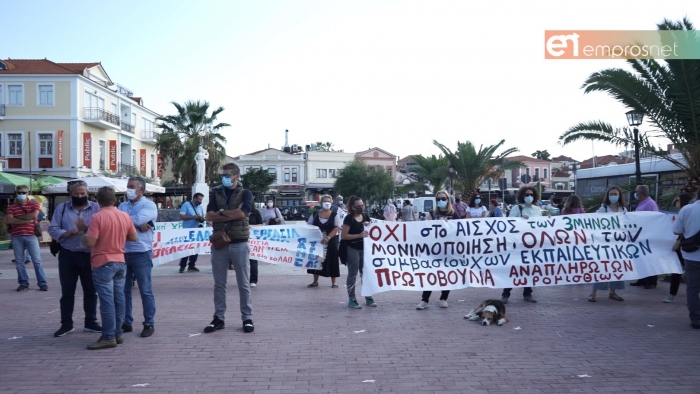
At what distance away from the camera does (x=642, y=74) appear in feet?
50.3

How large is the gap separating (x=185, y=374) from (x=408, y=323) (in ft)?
11.2

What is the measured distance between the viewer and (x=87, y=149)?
4469 centimetres

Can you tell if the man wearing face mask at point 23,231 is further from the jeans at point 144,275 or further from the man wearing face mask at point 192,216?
the jeans at point 144,275

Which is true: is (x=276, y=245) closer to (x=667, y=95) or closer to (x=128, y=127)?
(x=667, y=95)

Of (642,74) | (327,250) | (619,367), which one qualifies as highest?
(642,74)

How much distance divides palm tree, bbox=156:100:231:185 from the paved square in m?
32.8

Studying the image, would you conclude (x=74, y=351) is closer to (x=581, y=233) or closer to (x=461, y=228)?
(x=461, y=228)

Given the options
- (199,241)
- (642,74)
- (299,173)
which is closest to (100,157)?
(299,173)

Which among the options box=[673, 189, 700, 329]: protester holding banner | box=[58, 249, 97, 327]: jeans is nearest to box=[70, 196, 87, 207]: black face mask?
box=[58, 249, 97, 327]: jeans

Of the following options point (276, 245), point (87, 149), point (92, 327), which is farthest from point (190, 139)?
point (92, 327)

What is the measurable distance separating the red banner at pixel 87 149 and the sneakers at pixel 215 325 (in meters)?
40.8

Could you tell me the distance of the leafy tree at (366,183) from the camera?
65.7 m

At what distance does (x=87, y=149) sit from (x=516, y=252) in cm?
4133

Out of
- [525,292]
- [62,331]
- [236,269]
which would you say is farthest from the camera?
[525,292]
